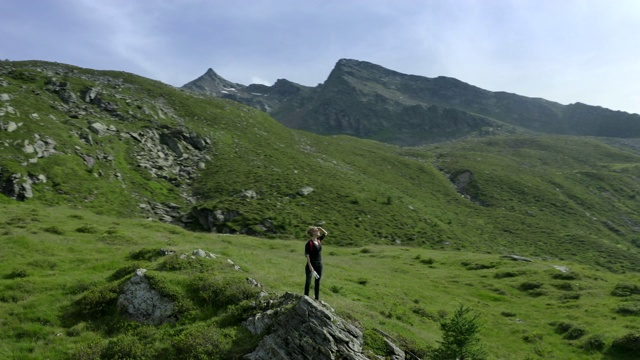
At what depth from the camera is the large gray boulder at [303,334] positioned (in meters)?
15.0

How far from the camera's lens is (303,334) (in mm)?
15422

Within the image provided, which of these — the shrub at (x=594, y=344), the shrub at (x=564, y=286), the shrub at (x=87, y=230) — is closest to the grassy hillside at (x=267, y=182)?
the shrub at (x=87, y=230)

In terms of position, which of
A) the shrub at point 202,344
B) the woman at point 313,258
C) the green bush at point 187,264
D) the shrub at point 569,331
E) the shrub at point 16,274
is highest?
the woman at point 313,258

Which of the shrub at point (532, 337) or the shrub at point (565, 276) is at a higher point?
the shrub at point (565, 276)

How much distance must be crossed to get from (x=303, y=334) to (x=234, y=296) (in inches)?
193

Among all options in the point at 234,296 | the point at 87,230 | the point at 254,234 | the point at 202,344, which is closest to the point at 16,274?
the point at 234,296

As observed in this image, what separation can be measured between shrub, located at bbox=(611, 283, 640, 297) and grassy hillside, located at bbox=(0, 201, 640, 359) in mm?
107

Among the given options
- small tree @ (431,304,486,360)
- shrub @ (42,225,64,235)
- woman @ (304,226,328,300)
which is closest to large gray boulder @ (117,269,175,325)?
woman @ (304,226,328,300)

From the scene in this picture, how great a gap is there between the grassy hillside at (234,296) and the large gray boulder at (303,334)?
813 millimetres

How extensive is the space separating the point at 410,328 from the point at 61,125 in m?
78.1

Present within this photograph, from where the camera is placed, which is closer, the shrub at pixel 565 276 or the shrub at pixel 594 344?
the shrub at pixel 594 344

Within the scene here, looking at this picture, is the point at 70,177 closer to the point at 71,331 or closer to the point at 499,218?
the point at 71,331

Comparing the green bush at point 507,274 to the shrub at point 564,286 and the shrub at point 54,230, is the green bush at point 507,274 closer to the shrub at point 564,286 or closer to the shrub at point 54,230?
the shrub at point 564,286

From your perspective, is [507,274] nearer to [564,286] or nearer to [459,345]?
[564,286]
